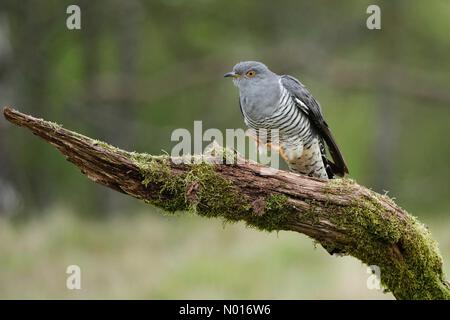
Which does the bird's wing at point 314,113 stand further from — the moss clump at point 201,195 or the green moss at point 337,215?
the moss clump at point 201,195

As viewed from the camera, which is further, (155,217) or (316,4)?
(316,4)

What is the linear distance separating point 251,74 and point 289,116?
1.71ft

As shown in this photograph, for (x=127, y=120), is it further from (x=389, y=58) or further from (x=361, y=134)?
(x=361, y=134)

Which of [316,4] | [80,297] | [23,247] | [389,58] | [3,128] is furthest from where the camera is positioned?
[316,4]

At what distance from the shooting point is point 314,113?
19.6ft

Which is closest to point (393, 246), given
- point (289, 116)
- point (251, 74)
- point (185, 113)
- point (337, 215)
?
point (337, 215)

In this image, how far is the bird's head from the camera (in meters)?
5.95

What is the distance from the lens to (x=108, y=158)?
13.6ft

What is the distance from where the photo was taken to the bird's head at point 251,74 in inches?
234

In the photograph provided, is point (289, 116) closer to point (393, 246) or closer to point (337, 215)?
point (337, 215)

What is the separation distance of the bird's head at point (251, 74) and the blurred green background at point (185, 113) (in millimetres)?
3033
